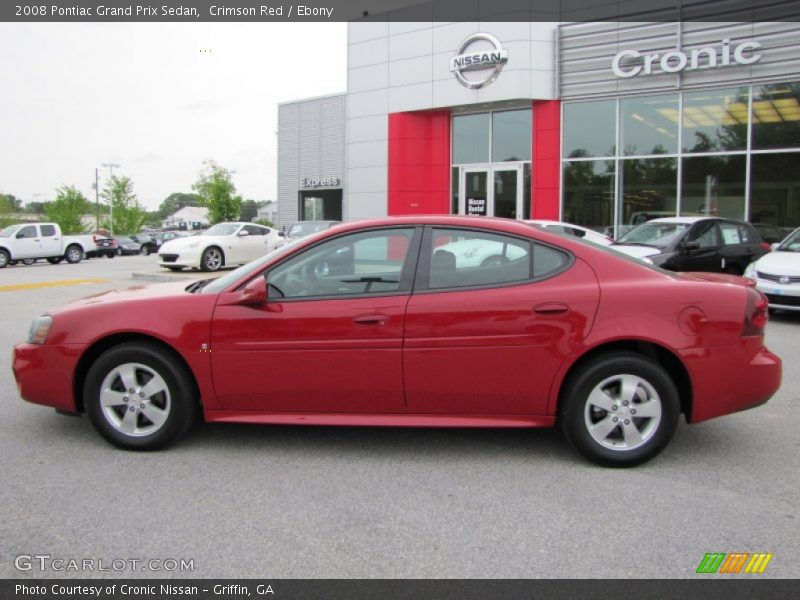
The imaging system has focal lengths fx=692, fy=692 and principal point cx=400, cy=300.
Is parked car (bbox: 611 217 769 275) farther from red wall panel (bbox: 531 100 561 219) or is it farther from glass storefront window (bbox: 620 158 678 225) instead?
red wall panel (bbox: 531 100 561 219)

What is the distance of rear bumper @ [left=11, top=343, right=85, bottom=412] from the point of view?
445 centimetres

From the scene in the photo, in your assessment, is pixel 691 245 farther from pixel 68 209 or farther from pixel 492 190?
pixel 68 209

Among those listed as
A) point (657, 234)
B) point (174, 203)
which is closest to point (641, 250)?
point (657, 234)

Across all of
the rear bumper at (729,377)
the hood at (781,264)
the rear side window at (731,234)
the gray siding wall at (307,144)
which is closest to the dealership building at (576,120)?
the rear side window at (731,234)

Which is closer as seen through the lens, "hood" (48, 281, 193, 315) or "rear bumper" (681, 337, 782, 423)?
"rear bumper" (681, 337, 782, 423)

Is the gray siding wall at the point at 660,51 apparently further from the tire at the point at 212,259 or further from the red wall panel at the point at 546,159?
the tire at the point at 212,259

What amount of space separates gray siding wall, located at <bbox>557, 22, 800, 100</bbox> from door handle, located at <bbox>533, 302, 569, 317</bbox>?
15.3m

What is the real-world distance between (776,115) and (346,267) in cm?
1563

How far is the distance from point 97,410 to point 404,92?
1796cm

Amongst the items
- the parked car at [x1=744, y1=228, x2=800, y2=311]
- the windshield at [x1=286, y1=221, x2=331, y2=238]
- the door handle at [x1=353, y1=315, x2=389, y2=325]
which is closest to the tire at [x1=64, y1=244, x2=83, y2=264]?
the windshield at [x1=286, y1=221, x2=331, y2=238]

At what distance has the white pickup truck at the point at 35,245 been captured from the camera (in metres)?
25.4

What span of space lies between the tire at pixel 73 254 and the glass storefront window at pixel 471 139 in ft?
55.7

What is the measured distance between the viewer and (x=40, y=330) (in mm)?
4543

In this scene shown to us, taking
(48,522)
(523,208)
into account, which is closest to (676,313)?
(48,522)
